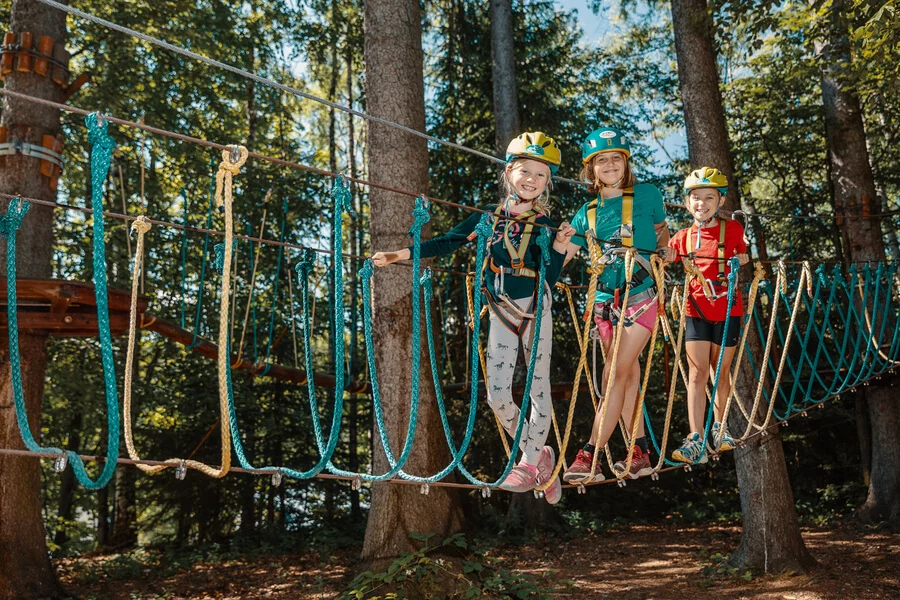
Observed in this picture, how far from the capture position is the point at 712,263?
3162 mm

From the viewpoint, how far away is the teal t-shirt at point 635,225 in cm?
271

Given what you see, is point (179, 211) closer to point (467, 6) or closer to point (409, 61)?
point (467, 6)

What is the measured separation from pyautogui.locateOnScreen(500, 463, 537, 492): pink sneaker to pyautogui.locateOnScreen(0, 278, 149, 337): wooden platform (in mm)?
2090

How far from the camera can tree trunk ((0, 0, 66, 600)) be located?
4.48m

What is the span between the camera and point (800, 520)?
25.2 feet

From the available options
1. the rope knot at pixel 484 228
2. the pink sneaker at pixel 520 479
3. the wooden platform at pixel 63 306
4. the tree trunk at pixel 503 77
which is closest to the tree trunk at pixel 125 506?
the wooden platform at pixel 63 306

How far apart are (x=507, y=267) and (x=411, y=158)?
1.83 metres

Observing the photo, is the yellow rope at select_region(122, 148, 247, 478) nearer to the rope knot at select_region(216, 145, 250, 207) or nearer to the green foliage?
the rope knot at select_region(216, 145, 250, 207)

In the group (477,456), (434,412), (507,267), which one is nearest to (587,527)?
(477,456)

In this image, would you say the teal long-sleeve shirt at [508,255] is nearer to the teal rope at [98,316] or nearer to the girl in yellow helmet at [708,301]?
the girl in yellow helmet at [708,301]

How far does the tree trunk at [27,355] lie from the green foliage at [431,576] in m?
2.10

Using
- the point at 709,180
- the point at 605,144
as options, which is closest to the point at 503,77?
the point at 709,180

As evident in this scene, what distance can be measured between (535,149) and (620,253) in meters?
0.51

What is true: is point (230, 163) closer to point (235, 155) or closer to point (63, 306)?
point (235, 155)
